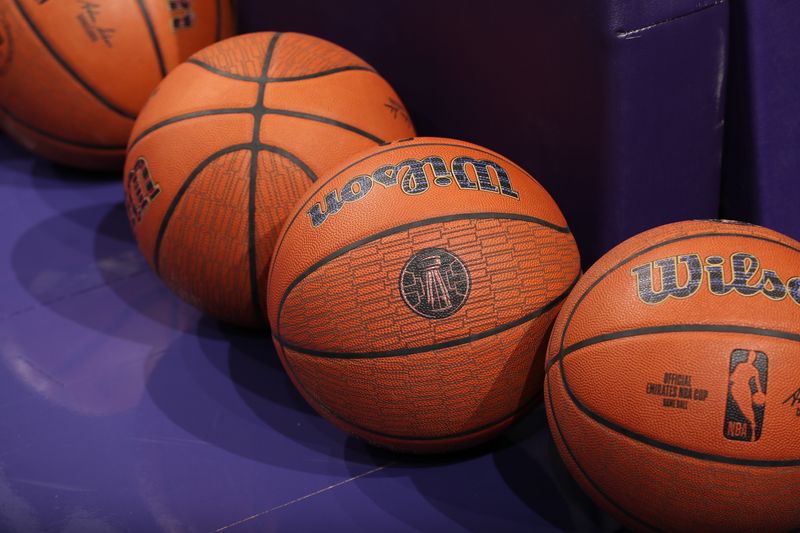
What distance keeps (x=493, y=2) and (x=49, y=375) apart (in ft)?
6.56

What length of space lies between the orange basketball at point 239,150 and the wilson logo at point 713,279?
3.86ft

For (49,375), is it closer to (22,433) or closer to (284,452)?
(22,433)

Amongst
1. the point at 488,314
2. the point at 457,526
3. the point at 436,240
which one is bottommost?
the point at 457,526

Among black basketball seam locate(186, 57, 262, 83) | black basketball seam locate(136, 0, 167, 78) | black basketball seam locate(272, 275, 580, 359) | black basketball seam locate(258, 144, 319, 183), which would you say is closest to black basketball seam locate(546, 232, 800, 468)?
black basketball seam locate(272, 275, 580, 359)

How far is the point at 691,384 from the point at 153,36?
290cm

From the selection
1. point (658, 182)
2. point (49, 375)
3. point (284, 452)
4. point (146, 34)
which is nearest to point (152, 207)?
point (49, 375)

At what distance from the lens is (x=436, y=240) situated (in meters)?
2.64

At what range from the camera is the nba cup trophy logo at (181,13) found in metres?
4.27

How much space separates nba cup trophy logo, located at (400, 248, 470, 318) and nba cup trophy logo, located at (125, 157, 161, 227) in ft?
3.57

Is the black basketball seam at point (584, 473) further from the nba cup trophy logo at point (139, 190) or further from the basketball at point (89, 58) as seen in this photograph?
the basketball at point (89, 58)

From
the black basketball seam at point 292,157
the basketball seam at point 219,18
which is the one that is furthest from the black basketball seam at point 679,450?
the basketball seam at point 219,18

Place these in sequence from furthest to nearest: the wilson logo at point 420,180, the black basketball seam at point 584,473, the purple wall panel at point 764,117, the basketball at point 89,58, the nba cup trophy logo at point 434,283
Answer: the basketball at point 89,58, the purple wall panel at point 764,117, the wilson logo at point 420,180, the nba cup trophy logo at point 434,283, the black basketball seam at point 584,473

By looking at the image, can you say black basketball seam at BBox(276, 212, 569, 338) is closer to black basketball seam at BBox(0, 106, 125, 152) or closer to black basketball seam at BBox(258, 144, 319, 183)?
A: black basketball seam at BBox(258, 144, 319, 183)

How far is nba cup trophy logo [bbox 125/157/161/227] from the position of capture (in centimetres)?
329
